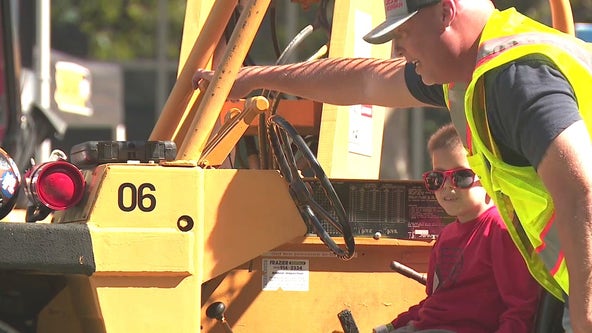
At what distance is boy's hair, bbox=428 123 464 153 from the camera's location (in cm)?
373

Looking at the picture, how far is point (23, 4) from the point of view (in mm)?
12102

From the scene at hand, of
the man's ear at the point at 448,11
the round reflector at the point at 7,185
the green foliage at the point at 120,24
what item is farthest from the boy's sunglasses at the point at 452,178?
the green foliage at the point at 120,24

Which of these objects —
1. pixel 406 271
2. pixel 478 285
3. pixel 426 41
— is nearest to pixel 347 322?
pixel 406 271

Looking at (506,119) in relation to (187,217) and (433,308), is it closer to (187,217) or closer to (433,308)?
(187,217)

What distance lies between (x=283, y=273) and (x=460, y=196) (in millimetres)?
613

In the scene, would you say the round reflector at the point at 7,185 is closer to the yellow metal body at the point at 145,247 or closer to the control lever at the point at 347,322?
the yellow metal body at the point at 145,247

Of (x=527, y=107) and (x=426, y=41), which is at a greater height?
(x=426, y=41)

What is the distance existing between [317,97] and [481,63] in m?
1.07

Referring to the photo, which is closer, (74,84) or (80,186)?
(80,186)

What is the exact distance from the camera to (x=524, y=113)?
2473 mm

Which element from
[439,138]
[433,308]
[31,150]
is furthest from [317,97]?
[31,150]

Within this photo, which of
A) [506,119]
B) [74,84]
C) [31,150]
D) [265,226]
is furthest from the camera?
[74,84]

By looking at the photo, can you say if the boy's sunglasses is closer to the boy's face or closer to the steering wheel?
the boy's face

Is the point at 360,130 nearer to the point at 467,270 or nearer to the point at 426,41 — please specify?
the point at 467,270
